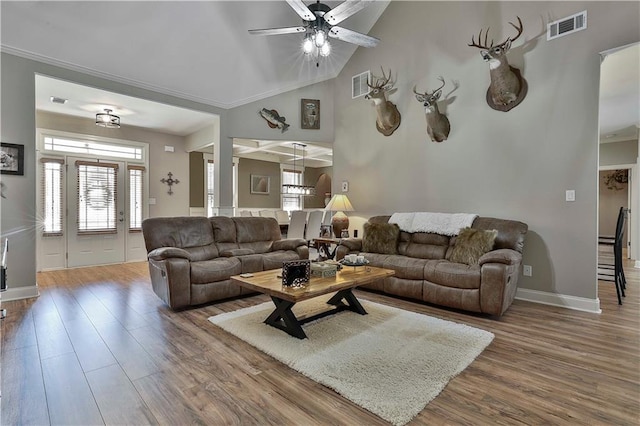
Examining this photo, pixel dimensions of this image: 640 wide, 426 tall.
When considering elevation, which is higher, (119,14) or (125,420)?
(119,14)

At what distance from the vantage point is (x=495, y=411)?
5.64ft

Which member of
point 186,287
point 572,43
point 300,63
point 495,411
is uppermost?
point 300,63

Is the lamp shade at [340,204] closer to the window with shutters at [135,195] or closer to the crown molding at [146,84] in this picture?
the crown molding at [146,84]

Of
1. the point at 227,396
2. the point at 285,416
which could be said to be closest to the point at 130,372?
the point at 227,396

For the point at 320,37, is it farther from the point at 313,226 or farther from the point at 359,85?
the point at 313,226

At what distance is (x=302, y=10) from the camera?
3162 millimetres

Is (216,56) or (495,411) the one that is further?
(216,56)

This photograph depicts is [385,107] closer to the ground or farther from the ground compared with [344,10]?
closer to the ground

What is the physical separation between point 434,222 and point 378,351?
236 centimetres

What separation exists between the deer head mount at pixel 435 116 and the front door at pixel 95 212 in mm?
5807

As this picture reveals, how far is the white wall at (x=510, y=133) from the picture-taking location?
342 centimetres

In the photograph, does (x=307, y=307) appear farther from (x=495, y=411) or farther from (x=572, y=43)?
(x=572, y=43)

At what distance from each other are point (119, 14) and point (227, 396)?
13.5 ft

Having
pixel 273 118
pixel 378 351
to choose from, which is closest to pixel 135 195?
pixel 273 118
